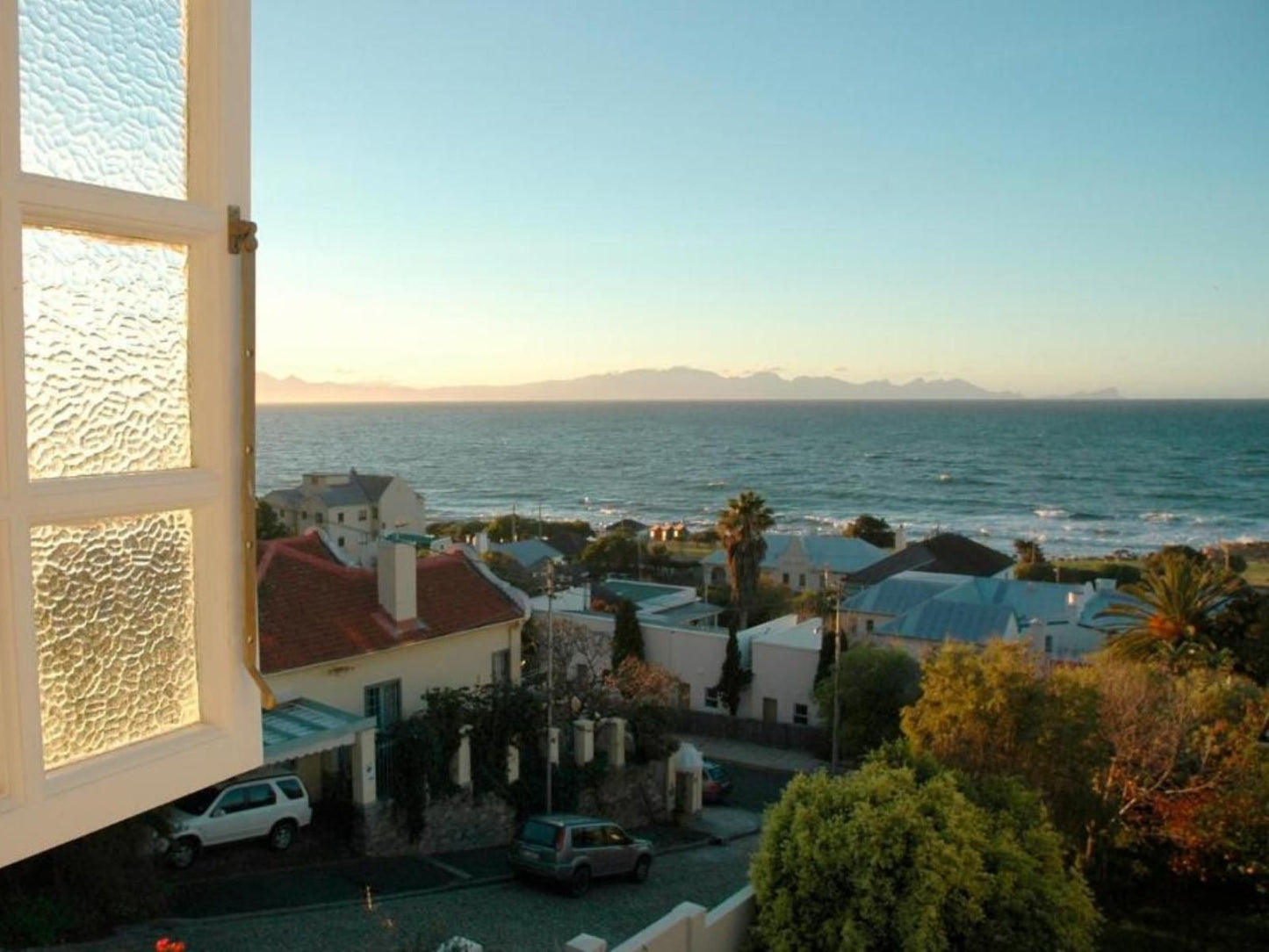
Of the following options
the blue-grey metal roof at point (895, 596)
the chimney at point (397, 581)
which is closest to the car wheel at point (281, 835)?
the chimney at point (397, 581)

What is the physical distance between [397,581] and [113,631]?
1582 centimetres

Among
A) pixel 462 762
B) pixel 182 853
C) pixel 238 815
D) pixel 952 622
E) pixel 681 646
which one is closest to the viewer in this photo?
pixel 182 853

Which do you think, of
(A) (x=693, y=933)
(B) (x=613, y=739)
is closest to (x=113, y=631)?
(A) (x=693, y=933)

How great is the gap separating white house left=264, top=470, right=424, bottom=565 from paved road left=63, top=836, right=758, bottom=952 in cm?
3606

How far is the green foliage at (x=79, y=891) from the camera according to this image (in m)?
9.77

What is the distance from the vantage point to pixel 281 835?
13516 mm

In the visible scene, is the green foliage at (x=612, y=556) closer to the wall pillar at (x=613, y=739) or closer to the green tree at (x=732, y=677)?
the green tree at (x=732, y=677)

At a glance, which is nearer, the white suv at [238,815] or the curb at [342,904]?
the curb at [342,904]

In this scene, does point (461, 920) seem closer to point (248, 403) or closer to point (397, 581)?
point (397, 581)

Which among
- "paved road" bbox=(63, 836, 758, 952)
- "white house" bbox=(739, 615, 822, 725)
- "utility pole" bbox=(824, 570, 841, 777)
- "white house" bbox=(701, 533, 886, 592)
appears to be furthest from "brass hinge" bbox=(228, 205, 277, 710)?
"white house" bbox=(701, 533, 886, 592)

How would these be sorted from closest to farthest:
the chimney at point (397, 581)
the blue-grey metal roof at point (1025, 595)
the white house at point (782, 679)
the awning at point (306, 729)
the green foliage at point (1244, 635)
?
the awning at point (306, 729), the chimney at point (397, 581), the green foliage at point (1244, 635), the white house at point (782, 679), the blue-grey metal roof at point (1025, 595)

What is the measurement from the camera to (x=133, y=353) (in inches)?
59.3

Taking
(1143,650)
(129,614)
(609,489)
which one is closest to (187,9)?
(129,614)

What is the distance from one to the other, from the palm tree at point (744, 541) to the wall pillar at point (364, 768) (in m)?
23.0
